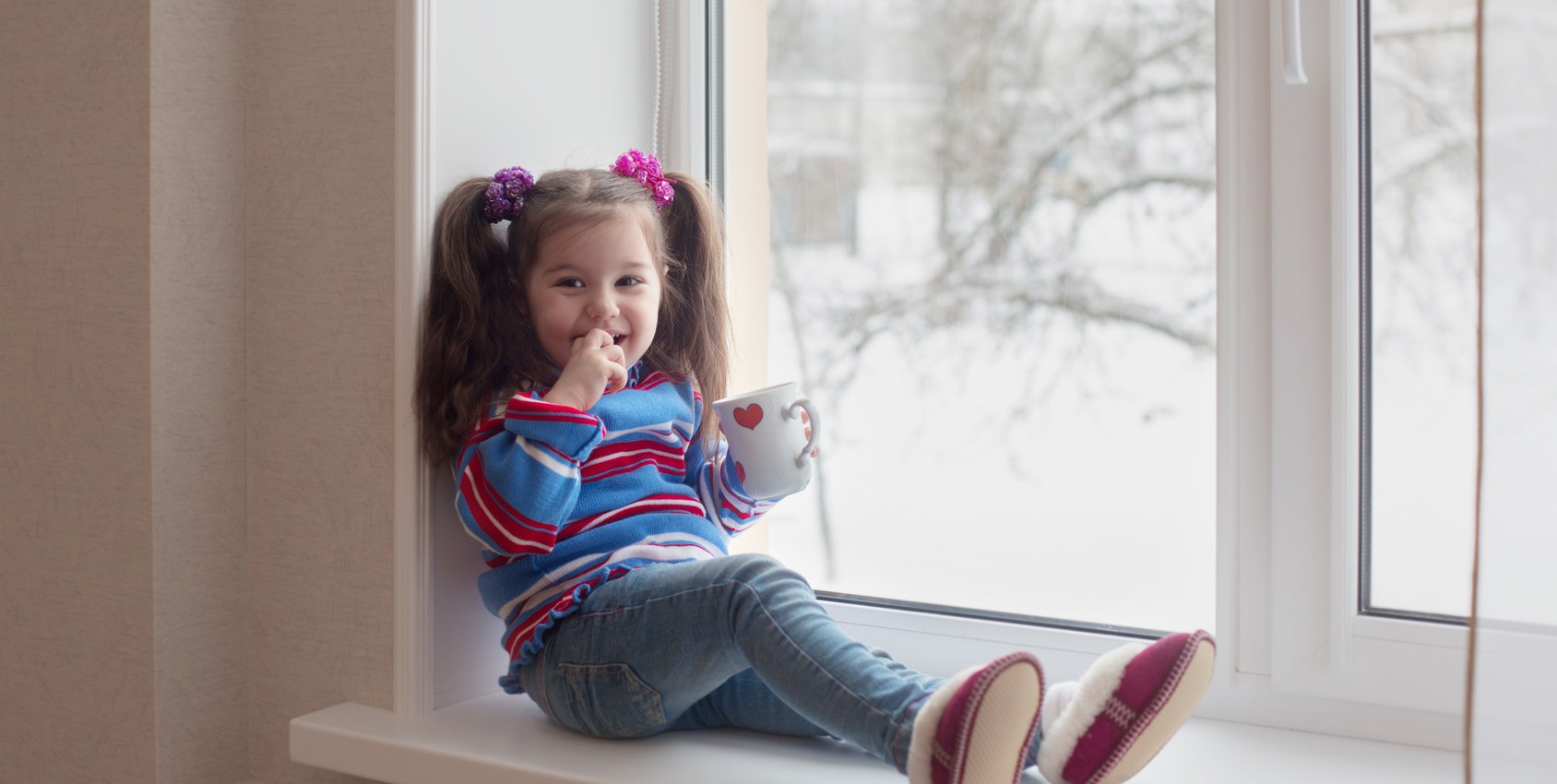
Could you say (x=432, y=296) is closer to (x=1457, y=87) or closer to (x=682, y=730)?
(x=682, y=730)

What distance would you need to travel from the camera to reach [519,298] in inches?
47.7

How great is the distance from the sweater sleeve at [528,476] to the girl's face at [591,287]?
0.38ft

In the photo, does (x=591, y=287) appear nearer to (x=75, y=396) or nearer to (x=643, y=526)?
(x=643, y=526)

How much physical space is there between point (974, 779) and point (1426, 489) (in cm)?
53

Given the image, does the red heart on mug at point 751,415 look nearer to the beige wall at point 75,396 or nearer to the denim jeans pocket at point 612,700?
the denim jeans pocket at point 612,700

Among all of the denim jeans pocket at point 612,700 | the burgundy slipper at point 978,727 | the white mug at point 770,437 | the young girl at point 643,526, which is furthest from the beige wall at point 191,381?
the burgundy slipper at point 978,727

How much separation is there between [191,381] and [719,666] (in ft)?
2.04

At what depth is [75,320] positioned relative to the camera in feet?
3.98

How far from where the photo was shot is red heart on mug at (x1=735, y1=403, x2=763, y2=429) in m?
1.14

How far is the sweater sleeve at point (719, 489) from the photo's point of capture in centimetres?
121

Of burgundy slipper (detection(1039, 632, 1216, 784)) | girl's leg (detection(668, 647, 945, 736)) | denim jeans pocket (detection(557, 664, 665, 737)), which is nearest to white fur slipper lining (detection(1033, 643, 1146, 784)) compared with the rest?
burgundy slipper (detection(1039, 632, 1216, 784))

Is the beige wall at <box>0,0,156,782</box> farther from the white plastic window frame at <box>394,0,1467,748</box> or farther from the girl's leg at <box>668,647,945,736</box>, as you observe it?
the girl's leg at <box>668,647,945,736</box>

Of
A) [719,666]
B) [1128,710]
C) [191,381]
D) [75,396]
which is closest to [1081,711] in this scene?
[1128,710]

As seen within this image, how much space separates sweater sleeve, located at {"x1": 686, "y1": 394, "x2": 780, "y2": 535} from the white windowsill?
0.75 feet
